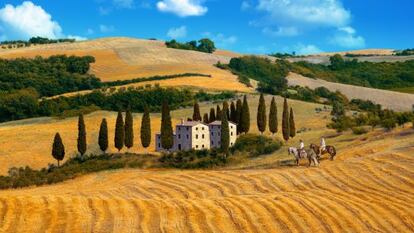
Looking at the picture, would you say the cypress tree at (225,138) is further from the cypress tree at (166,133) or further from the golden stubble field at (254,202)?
the golden stubble field at (254,202)

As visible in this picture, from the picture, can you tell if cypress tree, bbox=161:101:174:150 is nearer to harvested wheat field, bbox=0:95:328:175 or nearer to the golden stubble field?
harvested wheat field, bbox=0:95:328:175

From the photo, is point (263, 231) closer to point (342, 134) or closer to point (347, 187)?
point (347, 187)

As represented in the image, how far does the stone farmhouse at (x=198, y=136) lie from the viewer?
8856 cm

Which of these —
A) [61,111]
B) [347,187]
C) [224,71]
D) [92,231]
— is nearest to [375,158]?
[347,187]

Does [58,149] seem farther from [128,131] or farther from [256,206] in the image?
[256,206]

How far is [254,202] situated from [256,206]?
3.20 feet

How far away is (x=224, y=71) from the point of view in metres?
198

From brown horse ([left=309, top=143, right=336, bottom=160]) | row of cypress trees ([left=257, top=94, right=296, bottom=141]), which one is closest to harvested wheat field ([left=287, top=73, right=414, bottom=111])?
row of cypress trees ([left=257, top=94, right=296, bottom=141])

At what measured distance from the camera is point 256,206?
1390 inches

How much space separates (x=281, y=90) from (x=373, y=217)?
120583 millimetres

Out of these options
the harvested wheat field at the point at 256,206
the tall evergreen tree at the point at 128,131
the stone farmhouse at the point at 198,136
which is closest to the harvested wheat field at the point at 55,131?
the tall evergreen tree at the point at 128,131

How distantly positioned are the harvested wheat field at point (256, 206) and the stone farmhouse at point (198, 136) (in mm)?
38861

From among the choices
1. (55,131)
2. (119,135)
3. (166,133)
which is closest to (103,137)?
(119,135)

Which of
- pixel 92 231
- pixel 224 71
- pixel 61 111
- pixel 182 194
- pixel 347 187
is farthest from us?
pixel 224 71
